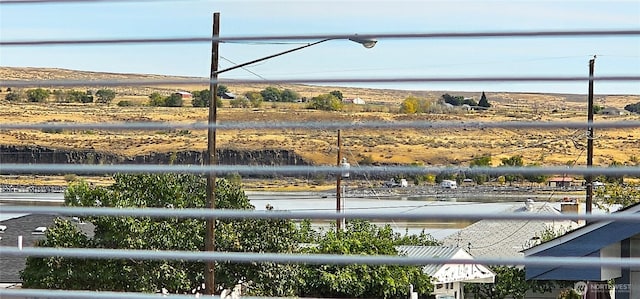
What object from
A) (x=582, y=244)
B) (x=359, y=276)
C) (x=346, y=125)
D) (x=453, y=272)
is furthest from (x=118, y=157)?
(x=453, y=272)

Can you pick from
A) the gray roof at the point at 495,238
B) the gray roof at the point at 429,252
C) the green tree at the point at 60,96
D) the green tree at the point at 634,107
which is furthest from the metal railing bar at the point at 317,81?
the gray roof at the point at 495,238

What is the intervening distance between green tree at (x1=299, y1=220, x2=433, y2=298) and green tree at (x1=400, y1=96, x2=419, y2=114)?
6.49 metres

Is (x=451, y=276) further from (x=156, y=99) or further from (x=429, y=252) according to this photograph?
(x=156, y=99)

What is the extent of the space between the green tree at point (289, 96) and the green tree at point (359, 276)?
6.48m

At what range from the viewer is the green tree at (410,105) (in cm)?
108

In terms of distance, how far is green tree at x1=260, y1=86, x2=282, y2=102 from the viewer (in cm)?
120

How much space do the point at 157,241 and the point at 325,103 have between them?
6208mm

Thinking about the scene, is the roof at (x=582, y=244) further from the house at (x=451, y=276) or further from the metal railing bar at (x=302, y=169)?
the house at (x=451, y=276)

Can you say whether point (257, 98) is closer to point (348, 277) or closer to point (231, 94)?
point (231, 94)

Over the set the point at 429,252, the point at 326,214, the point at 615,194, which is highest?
the point at 326,214

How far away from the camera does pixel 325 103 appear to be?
3.66ft

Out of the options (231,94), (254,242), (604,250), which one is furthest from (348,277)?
(231,94)

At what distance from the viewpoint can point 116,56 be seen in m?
1.05

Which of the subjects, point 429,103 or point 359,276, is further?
point 359,276
